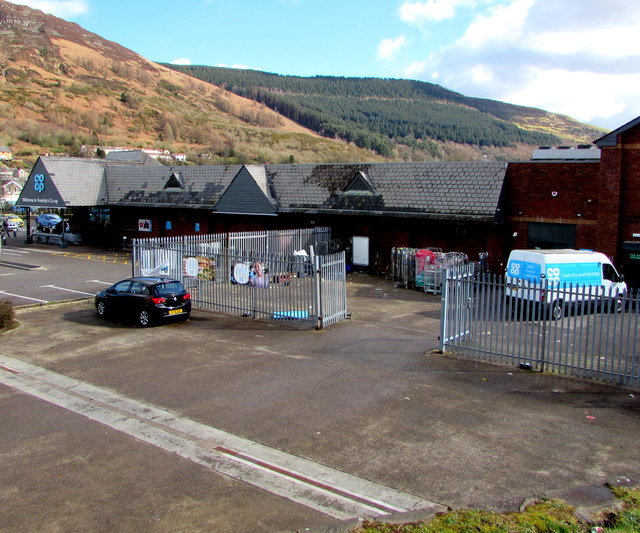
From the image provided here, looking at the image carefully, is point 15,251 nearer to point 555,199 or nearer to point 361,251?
point 361,251

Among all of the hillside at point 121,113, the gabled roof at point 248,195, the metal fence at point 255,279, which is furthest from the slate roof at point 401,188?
the hillside at point 121,113

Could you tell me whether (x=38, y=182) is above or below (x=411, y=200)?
above

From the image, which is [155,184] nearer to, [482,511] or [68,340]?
[68,340]

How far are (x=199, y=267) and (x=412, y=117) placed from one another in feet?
453

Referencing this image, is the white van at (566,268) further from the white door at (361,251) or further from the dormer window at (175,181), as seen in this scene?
the dormer window at (175,181)

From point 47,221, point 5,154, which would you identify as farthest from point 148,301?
point 5,154

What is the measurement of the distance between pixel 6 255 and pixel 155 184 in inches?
405

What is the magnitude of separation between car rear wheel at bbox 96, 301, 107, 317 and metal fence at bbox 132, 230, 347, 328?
2879 mm

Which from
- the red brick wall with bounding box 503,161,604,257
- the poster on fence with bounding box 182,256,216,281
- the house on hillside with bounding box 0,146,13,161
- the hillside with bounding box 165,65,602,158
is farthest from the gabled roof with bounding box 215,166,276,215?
the hillside with bounding box 165,65,602,158

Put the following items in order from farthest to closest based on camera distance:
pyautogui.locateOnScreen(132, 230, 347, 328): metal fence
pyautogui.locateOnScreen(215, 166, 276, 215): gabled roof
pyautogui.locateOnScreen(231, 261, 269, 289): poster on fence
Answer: pyautogui.locateOnScreen(215, 166, 276, 215): gabled roof → pyautogui.locateOnScreen(231, 261, 269, 289): poster on fence → pyautogui.locateOnScreen(132, 230, 347, 328): metal fence

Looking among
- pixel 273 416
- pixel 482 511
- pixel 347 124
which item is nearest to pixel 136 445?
pixel 273 416

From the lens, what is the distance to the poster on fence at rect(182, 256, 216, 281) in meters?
21.1

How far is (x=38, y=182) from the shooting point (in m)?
41.6

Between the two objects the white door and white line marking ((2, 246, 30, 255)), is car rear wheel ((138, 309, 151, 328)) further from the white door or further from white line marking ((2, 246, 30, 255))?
white line marking ((2, 246, 30, 255))
